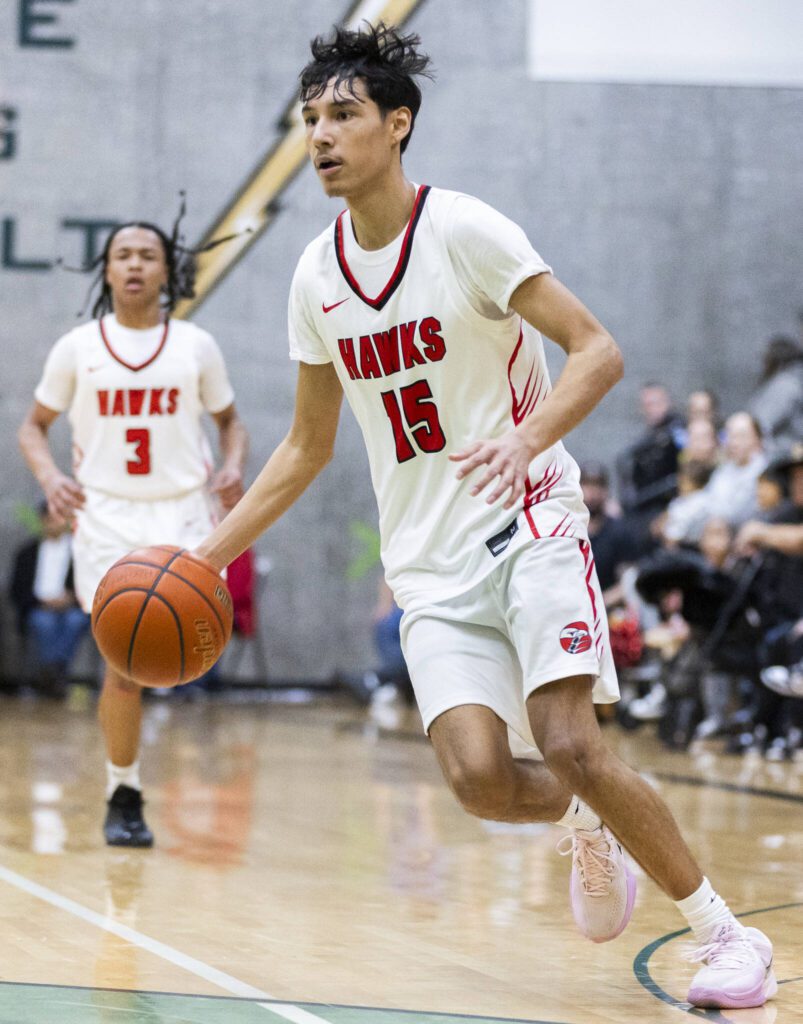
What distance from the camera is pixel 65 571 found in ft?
41.1

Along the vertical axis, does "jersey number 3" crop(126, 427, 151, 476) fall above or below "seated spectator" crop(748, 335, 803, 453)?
above

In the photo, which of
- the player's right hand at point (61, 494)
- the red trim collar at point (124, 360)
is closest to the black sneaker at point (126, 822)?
the player's right hand at point (61, 494)

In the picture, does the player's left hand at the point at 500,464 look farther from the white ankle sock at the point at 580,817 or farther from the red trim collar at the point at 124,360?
the red trim collar at the point at 124,360

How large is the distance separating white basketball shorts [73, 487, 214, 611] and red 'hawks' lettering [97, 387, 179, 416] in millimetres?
302

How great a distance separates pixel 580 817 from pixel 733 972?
0.50 meters

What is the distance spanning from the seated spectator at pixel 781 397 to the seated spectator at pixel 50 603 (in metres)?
5.30

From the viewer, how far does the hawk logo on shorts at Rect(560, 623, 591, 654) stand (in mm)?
3410

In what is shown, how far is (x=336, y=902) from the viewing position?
4.72 meters

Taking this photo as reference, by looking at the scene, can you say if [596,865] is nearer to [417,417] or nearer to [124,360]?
[417,417]

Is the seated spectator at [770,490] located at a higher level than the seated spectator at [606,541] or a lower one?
higher

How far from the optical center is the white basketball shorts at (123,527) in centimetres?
575

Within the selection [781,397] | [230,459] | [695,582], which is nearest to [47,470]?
[230,459]

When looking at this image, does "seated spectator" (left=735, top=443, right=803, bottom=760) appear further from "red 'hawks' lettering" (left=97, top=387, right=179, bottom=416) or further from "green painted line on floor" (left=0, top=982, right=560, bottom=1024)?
"green painted line on floor" (left=0, top=982, right=560, bottom=1024)

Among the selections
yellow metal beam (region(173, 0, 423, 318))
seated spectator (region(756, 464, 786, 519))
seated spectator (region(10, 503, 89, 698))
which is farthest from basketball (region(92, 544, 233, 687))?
yellow metal beam (region(173, 0, 423, 318))
